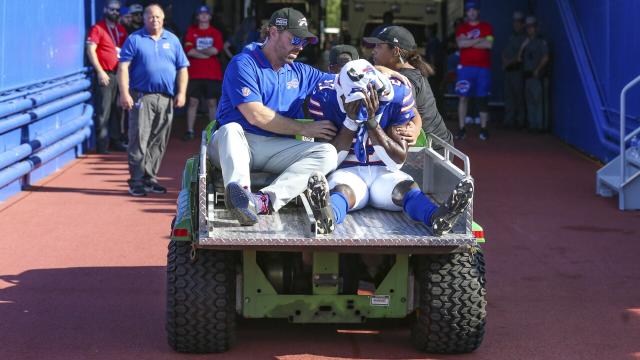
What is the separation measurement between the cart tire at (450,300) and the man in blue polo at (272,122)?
82 centimetres

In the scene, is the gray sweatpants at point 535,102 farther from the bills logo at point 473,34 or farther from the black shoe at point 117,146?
the black shoe at point 117,146

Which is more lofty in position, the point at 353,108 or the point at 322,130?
the point at 353,108

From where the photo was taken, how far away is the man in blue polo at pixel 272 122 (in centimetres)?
673

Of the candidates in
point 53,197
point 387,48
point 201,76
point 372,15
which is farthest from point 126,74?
point 372,15

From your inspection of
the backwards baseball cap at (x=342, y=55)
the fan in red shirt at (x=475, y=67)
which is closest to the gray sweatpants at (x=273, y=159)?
the backwards baseball cap at (x=342, y=55)

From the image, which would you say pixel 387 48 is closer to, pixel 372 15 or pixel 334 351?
pixel 334 351

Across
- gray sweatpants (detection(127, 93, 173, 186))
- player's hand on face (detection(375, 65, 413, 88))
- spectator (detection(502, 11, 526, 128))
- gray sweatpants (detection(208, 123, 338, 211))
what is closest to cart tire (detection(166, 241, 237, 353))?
gray sweatpants (detection(208, 123, 338, 211))

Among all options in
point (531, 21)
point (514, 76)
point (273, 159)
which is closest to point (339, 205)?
point (273, 159)

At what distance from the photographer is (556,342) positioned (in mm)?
7016

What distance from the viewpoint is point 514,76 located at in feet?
66.6

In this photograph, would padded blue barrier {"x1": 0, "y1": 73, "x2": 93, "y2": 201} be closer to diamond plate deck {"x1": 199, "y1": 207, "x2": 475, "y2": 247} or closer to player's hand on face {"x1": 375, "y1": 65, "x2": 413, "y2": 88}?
player's hand on face {"x1": 375, "y1": 65, "x2": 413, "y2": 88}

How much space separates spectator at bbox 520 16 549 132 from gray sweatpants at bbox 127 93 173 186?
8.73 metres

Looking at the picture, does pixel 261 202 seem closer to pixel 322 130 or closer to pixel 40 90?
pixel 322 130

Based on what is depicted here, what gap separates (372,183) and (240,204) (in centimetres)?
100
